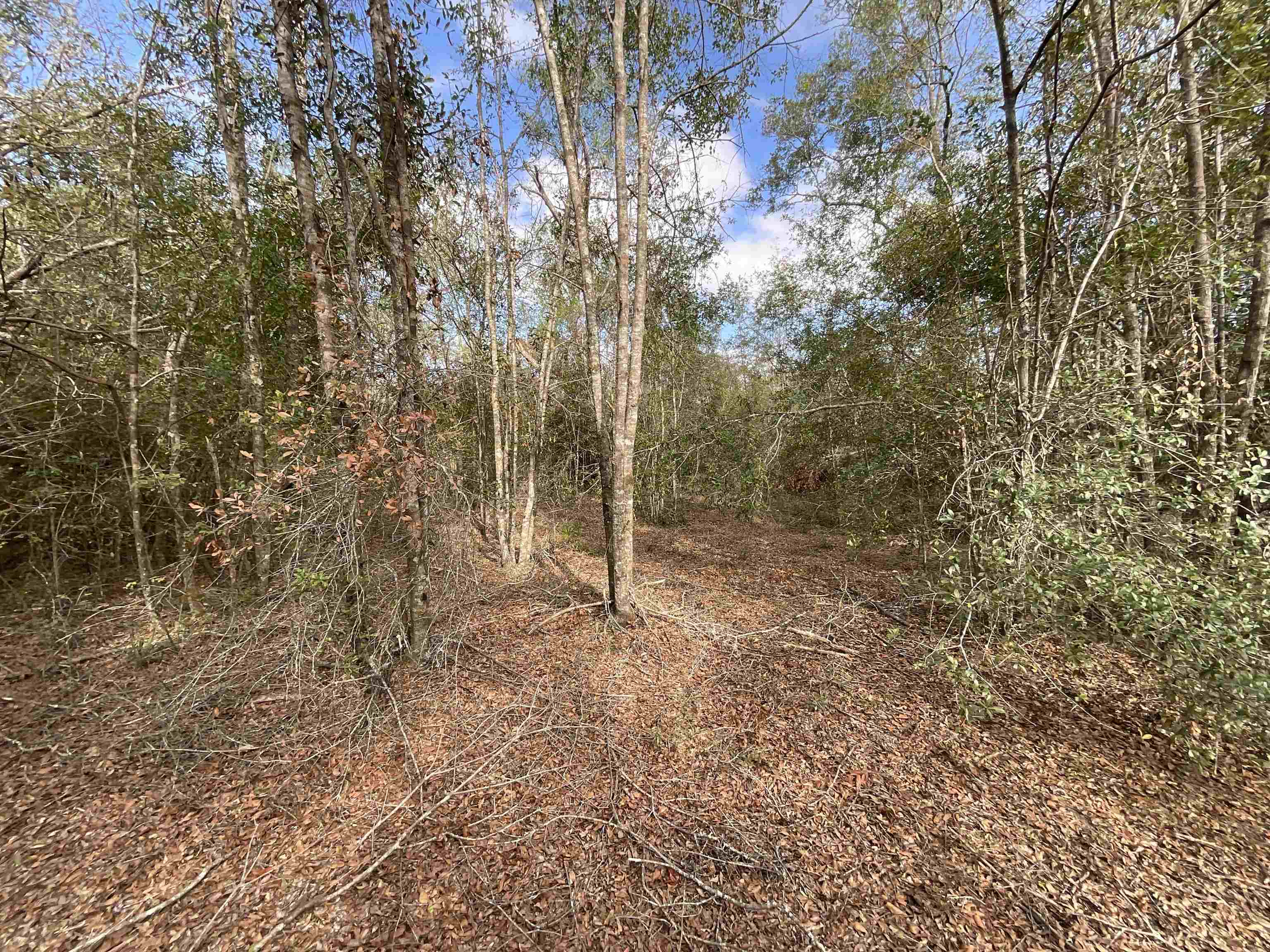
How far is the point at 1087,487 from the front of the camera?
3.26m

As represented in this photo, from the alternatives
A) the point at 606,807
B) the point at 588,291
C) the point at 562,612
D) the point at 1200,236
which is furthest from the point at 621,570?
the point at 1200,236

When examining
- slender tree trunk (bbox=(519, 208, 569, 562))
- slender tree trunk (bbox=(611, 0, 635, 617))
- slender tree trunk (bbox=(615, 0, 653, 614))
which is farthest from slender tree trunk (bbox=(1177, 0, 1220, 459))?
slender tree trunk (bbox=(519, 208, 569, 562))

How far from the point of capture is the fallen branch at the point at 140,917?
2.04 metres

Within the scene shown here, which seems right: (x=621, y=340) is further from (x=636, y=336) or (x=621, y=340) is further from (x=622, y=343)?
(x=636, y=336)

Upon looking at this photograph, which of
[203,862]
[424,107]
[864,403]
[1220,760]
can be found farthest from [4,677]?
[1220,760]

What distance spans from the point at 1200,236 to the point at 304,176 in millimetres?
7293

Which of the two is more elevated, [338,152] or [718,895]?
[338,152]

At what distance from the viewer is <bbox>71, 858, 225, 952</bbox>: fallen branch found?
80.4 inches

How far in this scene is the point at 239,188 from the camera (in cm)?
536

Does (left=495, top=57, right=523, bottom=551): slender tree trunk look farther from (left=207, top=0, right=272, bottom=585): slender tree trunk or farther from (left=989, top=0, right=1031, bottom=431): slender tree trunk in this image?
(left=989, top=0, right=1031, bottom=431): slender tree trunk

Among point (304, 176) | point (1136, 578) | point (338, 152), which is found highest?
point (338, 152)

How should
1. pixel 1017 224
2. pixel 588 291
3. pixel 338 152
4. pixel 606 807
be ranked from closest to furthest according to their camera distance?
pixel 606 807 < pixel 338 152 < pixel 1017 224 < pixel 588 291

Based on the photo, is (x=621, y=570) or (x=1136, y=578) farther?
(x=621, y=570)

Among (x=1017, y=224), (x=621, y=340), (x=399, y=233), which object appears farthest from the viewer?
(x=621, y=340)
